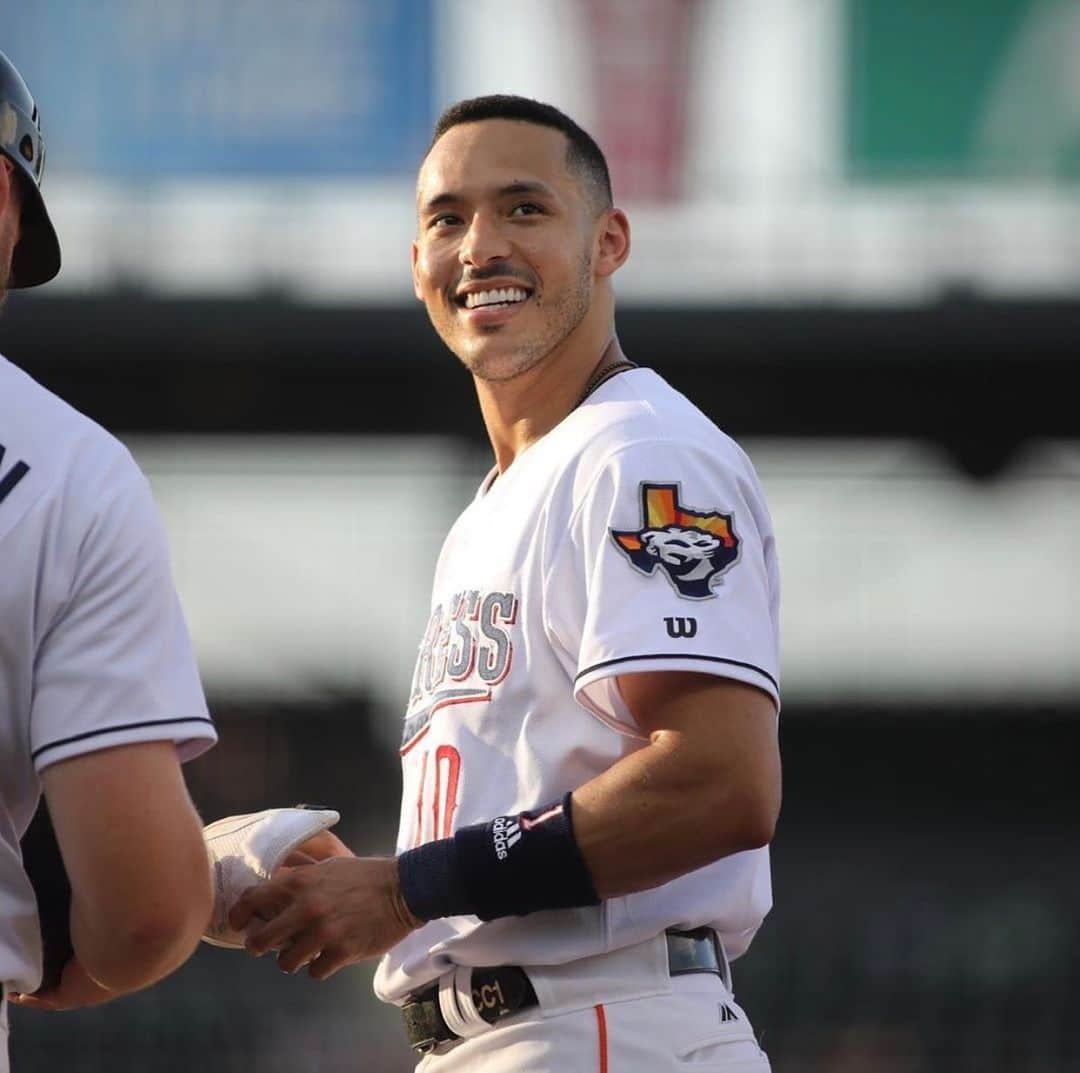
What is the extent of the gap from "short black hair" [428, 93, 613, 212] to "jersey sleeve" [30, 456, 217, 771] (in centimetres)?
119

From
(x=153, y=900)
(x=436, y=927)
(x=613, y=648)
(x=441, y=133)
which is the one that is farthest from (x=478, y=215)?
(x=153, y=900)

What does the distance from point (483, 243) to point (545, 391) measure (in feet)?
0.77

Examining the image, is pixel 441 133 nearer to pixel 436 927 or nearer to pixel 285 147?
pixel 436 927

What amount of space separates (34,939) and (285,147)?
47.5ft

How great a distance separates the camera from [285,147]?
16.3 metres

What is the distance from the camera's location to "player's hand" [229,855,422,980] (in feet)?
8.88

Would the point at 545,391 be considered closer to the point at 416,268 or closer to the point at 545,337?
the point at 545,337

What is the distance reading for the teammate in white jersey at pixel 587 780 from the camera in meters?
2.60

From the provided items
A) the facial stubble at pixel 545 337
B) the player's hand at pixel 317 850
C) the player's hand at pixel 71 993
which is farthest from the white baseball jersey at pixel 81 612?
the facial stubble at pixel 545 337

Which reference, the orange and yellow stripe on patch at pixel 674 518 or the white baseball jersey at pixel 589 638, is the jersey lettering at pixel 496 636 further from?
the orange and yellow stripe on patch at pixel 674 518

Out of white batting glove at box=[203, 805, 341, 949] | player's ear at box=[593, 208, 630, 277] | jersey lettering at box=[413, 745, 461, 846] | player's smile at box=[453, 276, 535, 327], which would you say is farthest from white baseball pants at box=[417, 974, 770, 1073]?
player's ear at box=[593, 208, 630, 277]

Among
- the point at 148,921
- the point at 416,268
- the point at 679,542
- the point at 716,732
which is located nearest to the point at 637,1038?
the point at 716,732

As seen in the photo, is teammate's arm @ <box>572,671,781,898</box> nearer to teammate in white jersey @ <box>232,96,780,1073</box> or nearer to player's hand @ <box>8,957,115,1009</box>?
teammate in white jersey @ <box>232,96,780,1073</box>

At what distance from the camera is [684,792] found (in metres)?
2.58
